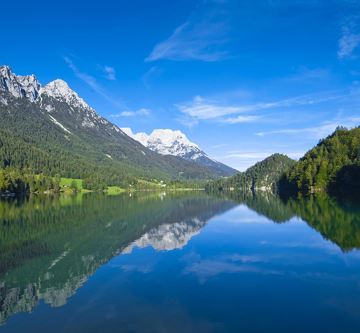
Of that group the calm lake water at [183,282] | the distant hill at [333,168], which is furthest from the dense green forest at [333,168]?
the calm lake water at [183,282]

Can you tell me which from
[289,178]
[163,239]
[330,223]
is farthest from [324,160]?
[163,239]

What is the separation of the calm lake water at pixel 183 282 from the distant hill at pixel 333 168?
3884 inches

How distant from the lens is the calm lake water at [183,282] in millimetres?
20469

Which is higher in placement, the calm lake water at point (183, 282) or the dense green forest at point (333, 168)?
the dense green forest at point (333, 168)

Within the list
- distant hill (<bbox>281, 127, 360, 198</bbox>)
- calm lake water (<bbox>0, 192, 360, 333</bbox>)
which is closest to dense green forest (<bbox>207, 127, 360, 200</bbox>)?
distant hill (<bbox>281, 127, 360, 198</bbox>)

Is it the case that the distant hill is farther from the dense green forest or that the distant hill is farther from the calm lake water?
the calm lake water

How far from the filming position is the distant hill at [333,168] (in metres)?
147

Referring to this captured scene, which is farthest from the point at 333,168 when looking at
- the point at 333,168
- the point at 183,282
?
the point at 183,282

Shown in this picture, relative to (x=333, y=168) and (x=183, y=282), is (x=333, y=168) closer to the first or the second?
(x=333, y=168)

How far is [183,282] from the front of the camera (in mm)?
29031

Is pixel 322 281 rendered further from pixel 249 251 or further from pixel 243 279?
pixel 249 251

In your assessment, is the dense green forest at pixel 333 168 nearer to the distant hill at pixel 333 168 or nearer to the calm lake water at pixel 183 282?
the distant hill at pixel 333 168

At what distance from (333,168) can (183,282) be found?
144269 millimetres

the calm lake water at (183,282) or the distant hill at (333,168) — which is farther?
the distant hill at (333,168)
